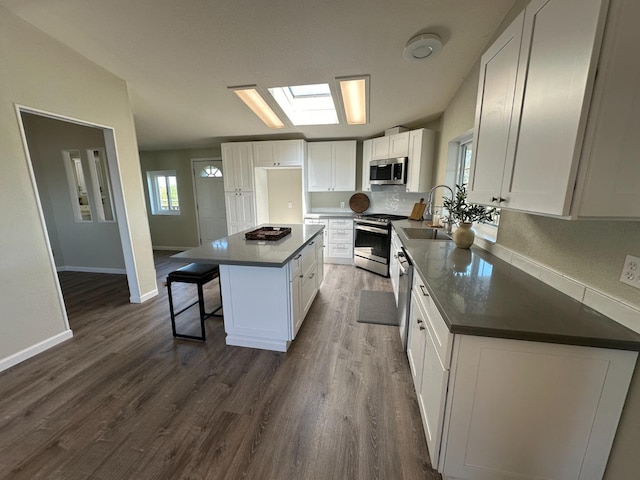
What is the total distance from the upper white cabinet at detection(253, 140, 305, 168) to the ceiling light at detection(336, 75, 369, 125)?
1.14 metres

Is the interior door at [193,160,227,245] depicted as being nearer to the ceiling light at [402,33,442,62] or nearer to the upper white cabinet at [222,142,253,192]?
the upper white cabinet at [222,142,253,192]

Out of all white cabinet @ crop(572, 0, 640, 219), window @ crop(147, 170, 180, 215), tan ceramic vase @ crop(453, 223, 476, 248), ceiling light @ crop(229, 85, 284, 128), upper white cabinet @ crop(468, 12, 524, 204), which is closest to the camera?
white cabinet @ crop(572, 0, 640, 219)

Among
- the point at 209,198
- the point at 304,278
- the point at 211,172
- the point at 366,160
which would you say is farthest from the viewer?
the point at 209,198

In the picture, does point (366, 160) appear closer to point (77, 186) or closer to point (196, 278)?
point (196, 278)

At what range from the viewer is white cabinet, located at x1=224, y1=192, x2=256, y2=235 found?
16.1 ft

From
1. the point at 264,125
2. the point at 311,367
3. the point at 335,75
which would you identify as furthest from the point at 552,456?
the point at 264,125

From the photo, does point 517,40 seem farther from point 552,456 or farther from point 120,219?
point 120,219

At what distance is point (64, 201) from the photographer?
4.17 meters

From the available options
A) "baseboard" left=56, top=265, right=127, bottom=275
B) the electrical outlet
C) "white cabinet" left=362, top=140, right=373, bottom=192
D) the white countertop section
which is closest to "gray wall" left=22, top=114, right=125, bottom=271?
"baseboard" left=56, top=265, right=127, bottom=275

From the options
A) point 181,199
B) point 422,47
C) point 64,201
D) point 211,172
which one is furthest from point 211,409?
point 181,199

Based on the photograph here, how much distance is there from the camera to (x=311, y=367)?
202 centimetres

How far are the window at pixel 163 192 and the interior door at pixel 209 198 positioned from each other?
22.9 inches

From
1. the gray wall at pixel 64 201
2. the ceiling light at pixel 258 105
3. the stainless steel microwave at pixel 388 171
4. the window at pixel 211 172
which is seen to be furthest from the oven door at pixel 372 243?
the gray wall at pixel 64 201

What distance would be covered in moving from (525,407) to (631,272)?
65cm
